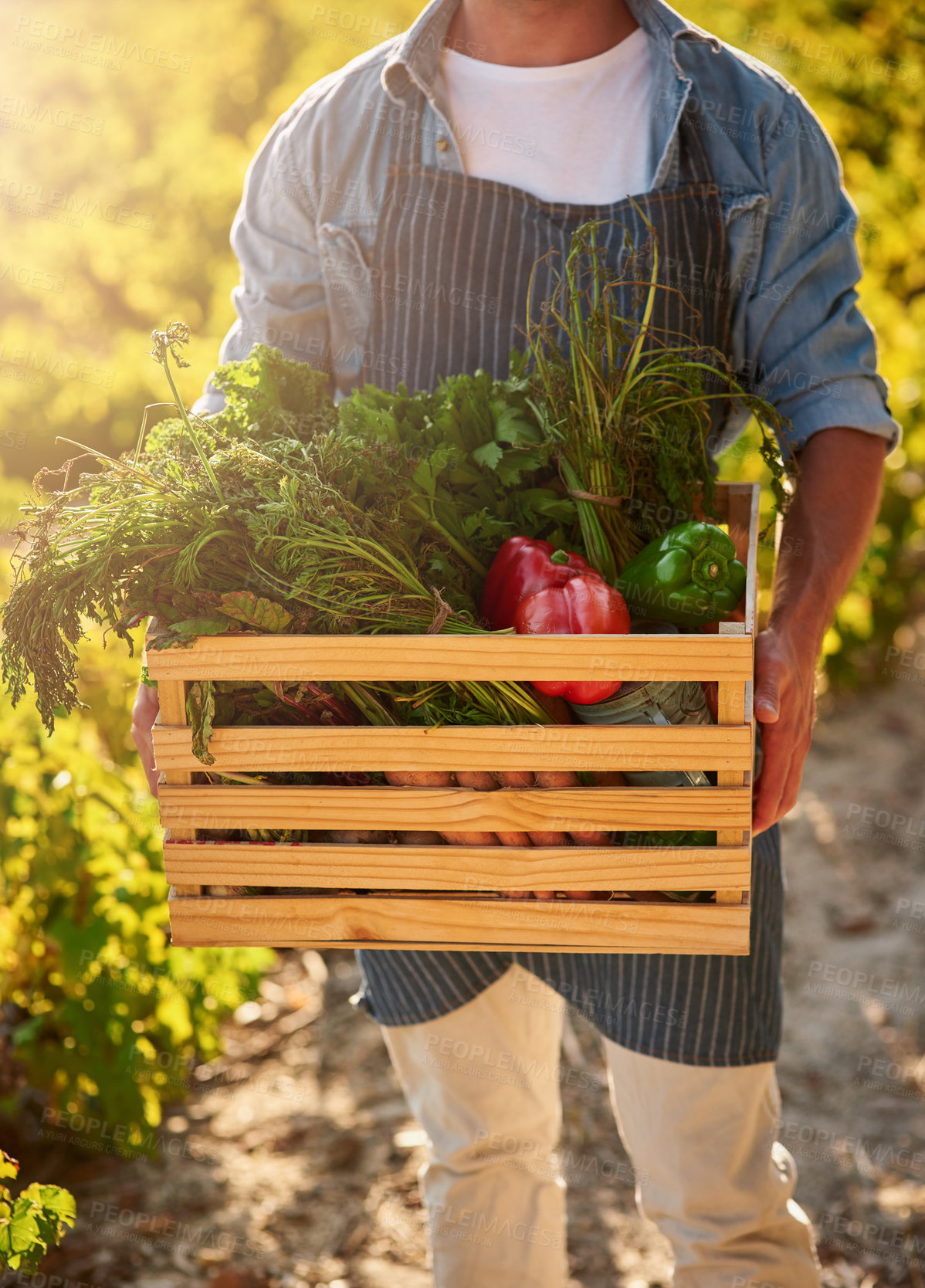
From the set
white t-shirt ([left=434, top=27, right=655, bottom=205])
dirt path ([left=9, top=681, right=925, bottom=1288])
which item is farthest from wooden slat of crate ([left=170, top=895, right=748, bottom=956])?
dirt path ([left=9, top=681, right=925, bottom=1288])

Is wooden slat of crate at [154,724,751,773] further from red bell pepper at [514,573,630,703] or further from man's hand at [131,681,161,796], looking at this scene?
man's hand at [131,681,161,796]

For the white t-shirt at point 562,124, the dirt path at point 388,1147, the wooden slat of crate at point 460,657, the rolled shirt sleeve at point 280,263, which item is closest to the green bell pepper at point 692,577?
the wooden slat of crate at point 460,657

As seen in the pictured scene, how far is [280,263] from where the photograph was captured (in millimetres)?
2109

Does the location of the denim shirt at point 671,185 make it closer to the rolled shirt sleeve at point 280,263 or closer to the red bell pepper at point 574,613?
the rolled shirt sleeve at point 280,263

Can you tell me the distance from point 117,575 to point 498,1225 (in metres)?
1.39

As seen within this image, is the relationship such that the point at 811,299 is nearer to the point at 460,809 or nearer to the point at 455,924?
the point at 460,809

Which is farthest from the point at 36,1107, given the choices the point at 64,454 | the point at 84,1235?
the point at 64,454

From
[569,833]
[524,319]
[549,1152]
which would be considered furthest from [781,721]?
[549,1152]

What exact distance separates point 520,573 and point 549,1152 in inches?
47.1

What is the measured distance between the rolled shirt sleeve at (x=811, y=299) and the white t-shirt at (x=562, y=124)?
0.24 meters

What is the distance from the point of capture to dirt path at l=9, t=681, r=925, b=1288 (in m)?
2.66

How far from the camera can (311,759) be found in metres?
1.50

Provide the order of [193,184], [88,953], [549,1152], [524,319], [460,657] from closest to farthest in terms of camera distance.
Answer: [460,657]
[524,319]
[549,1152]
[88,953]
[193,184]

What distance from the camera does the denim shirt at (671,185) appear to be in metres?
1.93
